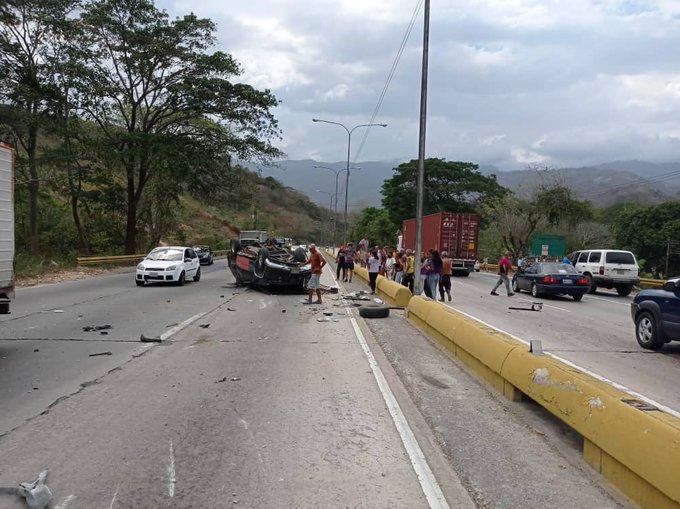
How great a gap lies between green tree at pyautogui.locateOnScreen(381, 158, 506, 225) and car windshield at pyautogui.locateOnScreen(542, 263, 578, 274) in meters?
46.1

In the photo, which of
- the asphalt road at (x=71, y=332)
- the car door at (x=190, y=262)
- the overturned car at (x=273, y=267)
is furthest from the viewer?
the car door at (x=190, y=262)

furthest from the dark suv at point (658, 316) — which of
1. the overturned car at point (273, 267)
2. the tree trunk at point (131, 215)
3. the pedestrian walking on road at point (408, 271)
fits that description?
the tree trunk at point (131, 215)

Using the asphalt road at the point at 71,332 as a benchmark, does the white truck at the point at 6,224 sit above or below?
above

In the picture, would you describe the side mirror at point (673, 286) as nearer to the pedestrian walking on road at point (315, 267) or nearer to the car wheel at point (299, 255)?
the pedestrian walking on road at point (315, 267)

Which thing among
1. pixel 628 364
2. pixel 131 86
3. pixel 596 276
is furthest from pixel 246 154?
pixel 628 364

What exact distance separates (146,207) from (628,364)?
4414cm

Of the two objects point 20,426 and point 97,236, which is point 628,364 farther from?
point 97,236

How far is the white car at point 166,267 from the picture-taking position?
71.6ft

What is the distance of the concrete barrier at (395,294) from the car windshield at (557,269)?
6.61 m

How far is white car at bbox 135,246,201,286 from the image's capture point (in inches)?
859

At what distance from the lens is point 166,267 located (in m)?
22.0

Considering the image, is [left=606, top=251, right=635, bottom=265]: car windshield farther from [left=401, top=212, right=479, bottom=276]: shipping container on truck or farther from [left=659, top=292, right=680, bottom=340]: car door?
[left=659, top=292, right=680, bottom=340]: car door

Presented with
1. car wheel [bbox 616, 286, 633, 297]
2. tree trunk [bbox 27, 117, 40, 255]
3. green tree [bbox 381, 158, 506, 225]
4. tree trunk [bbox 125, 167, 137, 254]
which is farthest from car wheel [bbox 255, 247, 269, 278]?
green tree [bbox 381, 158, 506, 225]

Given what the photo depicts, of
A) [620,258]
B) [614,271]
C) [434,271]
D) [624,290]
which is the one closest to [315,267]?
[434,271]
